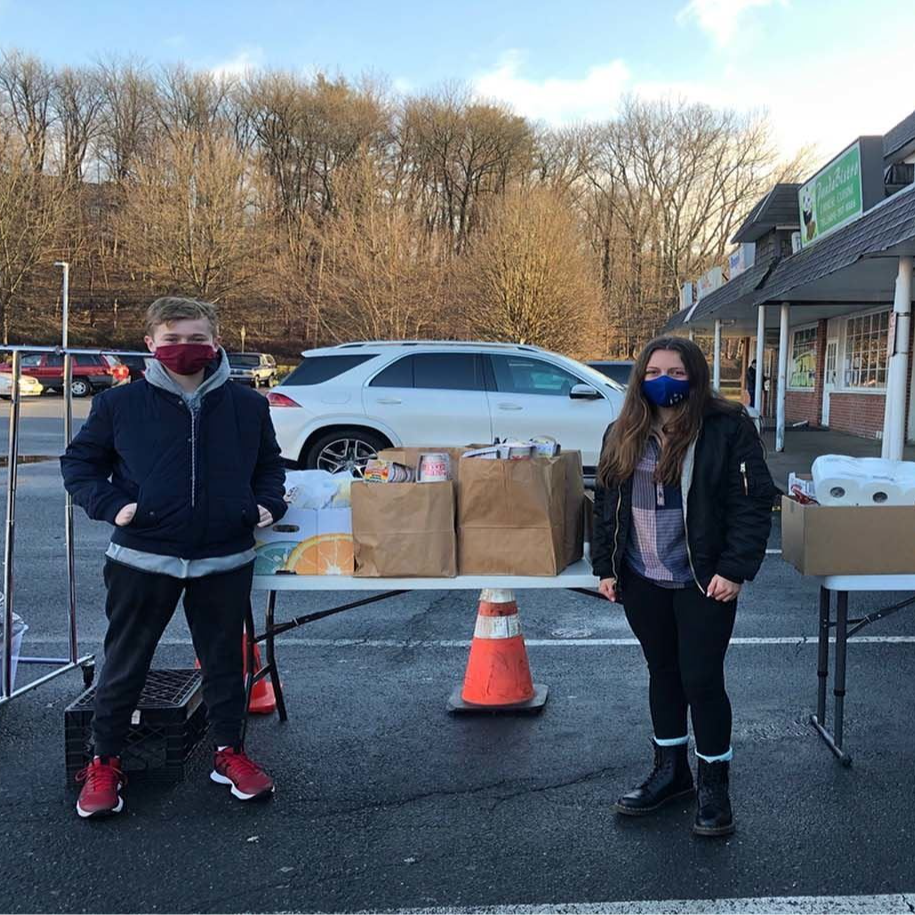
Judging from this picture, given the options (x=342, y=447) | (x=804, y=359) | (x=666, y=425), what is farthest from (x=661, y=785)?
(x=804, y=359)

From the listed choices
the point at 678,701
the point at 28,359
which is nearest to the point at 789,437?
the point at 678,701

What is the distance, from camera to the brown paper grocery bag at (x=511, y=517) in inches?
135

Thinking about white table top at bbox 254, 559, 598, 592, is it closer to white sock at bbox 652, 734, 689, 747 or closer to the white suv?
white sock at bbox 652, 734, 689, 747

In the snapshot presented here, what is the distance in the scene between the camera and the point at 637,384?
307 centimetres

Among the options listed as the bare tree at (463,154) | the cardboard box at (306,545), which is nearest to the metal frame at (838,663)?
the cardboard box at (306,545)

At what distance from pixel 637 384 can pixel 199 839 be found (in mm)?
2233

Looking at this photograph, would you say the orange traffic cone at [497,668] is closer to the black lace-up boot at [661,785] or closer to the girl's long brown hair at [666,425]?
the black lace-up boot at [661,785]

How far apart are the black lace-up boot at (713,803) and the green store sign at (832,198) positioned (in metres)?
11.2

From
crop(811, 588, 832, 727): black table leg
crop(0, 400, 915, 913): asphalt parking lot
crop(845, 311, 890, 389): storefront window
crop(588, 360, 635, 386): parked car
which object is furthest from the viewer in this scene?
crop(845, 311, 890, 389): storefront window

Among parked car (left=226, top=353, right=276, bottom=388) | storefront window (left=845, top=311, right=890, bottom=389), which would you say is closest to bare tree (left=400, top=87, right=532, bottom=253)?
parked car (left=226, top=353, right=276, bottom=388)

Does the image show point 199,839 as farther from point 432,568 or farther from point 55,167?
point 55,167

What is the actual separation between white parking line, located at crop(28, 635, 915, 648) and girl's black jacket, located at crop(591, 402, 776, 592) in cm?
240

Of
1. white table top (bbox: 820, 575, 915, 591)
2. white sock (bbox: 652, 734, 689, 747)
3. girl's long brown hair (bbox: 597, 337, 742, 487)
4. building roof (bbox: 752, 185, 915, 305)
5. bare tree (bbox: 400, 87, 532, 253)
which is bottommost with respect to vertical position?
white sock (bbox: 652, 734, 689, 747)

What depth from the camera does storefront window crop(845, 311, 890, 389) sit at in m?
18.0
